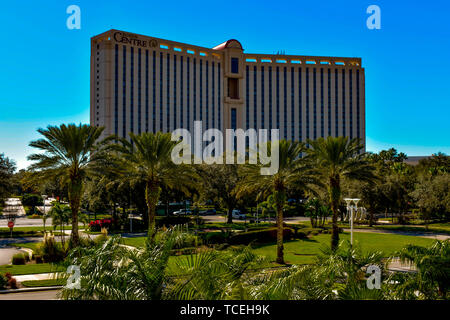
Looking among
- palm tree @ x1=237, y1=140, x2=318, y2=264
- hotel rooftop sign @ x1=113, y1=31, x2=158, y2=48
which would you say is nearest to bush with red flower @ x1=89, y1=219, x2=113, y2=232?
palm tree @ x1=237, y1=140, x2=318, y2=264

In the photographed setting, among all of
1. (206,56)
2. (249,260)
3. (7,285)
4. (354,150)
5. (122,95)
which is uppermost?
(206,56)

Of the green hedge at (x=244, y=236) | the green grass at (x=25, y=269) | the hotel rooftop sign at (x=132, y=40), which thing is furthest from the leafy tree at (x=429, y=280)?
the hotel rooftop sign at (x=132, y=40)

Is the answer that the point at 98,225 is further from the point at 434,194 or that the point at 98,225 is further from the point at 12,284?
the point at 434,194

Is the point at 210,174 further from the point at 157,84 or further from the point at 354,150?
the point at 157,84

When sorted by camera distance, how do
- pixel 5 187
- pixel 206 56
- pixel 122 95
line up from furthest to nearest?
1. pixel 206 56
2. pixel 122 95
3. pixel 5 187

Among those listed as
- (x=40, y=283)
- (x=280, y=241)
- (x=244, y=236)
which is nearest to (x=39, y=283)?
(x=40, y=283)

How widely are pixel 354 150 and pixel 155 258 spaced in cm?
2482

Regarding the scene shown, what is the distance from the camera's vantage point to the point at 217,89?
12369 centimetres

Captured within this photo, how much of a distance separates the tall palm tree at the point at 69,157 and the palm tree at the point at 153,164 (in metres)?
2.24

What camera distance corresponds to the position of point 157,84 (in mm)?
112688

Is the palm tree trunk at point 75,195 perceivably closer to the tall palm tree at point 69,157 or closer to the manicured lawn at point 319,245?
the tall palm tree at point 69,157

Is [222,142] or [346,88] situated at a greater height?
[346,88]
